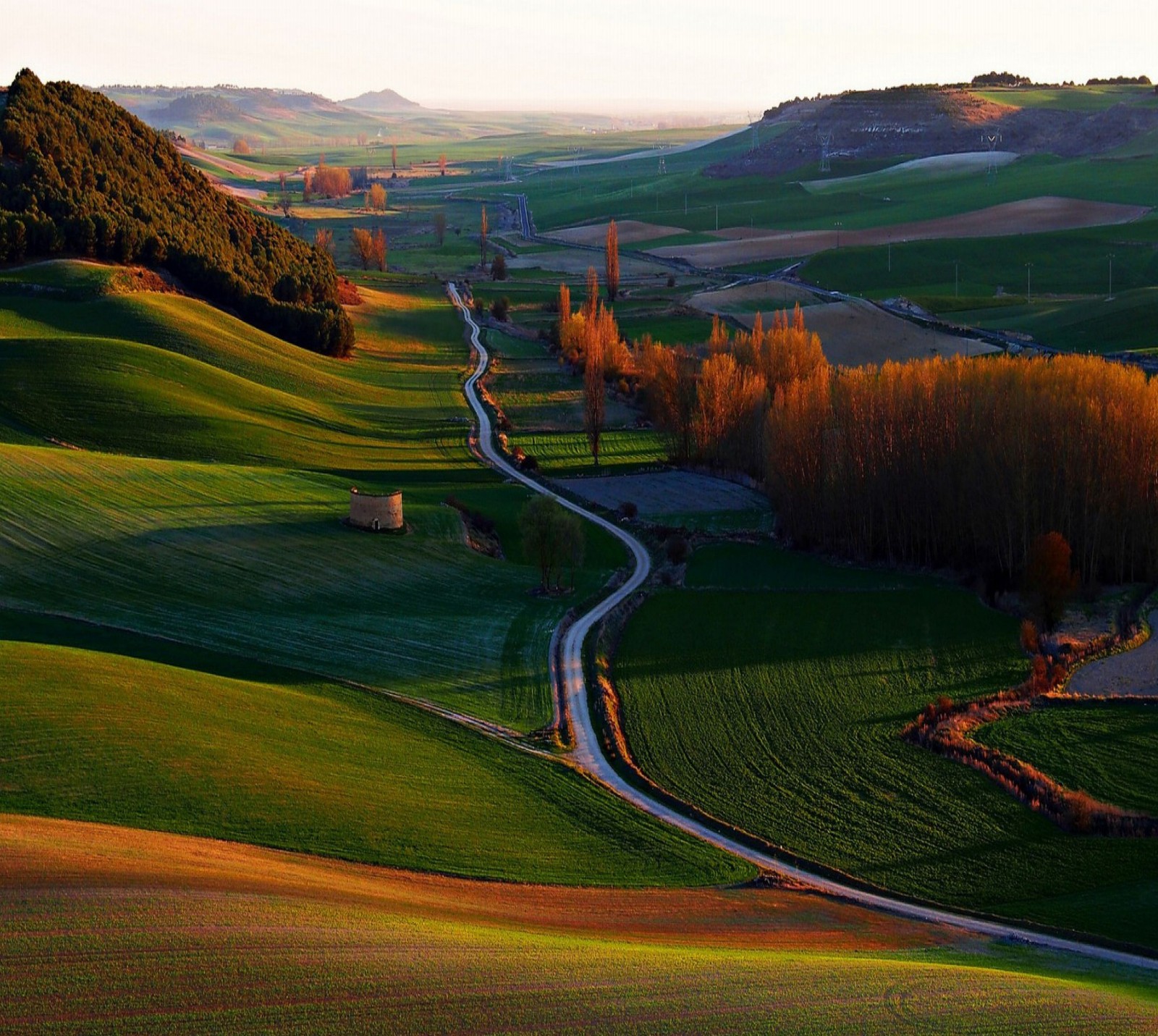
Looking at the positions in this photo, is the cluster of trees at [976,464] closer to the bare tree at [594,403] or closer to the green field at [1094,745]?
the bare tree at [594,403]

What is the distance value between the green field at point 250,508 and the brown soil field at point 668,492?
482 centimetres

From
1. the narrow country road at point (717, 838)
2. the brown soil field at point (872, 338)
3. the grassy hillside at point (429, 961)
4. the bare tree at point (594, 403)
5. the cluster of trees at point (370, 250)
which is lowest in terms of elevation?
the narrow country road at point (717, 838)

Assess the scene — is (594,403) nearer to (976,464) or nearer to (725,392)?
(725,392)

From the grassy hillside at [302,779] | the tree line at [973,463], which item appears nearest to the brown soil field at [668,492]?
the tree line at [973,463]

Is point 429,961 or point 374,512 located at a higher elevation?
point 374,512

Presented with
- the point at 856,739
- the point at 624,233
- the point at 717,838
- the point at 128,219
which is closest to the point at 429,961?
the point at 717,838

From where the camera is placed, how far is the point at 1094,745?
122ft

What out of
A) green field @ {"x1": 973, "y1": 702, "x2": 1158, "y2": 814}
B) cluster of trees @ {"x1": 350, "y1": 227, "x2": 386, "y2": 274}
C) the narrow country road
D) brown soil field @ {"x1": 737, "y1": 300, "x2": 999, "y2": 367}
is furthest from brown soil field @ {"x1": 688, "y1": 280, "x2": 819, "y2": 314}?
green field @ {"x1": 973, "y1": 702, "x2": 1158, "y2": 814}

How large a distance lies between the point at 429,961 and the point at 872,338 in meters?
84.4

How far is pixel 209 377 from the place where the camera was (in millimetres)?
74062

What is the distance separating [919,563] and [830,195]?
133 metres

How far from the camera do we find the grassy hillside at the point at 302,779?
93.9 ft

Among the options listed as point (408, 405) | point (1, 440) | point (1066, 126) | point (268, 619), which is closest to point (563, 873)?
point (268, 619)

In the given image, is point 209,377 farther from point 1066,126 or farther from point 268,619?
point 1066,126
